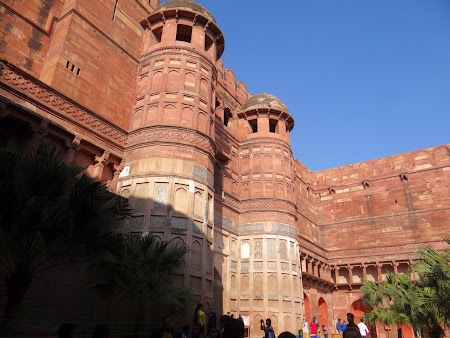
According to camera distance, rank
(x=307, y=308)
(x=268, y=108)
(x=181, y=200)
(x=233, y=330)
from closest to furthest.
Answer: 1. (x=233, y=330)
2. (x=181, y=200)
3. (x=268, y=108)
4. (x=307, y=308)

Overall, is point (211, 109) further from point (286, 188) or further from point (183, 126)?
point (286, 188)

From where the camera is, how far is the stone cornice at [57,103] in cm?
1166

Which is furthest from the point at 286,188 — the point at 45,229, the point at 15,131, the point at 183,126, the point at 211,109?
the point at 45,229

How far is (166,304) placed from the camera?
10.1 metres

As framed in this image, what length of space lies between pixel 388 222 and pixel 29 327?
25.8 meters

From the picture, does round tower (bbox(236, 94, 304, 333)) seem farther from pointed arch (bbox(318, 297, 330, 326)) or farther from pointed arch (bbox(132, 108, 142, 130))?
pointed arch (bbox(318, 297, 330, 326))

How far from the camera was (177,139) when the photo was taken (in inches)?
600

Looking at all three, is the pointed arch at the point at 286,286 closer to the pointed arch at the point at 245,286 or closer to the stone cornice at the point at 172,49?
the pointed arch at the point at 245,286

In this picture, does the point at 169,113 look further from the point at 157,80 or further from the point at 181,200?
the point at 181,200

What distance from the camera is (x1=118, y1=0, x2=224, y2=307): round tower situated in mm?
13570

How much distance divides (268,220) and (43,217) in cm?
1436

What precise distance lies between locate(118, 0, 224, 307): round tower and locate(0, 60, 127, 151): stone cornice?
3.04ft

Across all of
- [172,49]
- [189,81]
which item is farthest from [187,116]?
[172,49]

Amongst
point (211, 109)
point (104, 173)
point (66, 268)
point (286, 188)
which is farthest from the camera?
point (286, 188)
